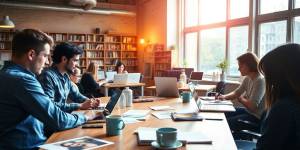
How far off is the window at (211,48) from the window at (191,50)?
27 centimetres

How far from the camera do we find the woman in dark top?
1384mm

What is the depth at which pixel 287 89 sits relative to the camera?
1.47 m

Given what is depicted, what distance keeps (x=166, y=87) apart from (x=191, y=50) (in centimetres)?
546

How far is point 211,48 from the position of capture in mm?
7965

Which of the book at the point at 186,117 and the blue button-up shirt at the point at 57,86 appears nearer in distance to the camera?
the book at the point at 186,117

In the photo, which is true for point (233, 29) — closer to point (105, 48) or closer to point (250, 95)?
point (250, 95)

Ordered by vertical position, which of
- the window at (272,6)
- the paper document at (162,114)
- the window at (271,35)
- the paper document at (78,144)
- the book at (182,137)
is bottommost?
the paper document at (78,144)

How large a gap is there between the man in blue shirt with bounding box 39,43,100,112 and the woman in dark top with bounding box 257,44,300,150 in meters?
1.43

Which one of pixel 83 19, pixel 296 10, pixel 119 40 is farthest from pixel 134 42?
pixel 296 10

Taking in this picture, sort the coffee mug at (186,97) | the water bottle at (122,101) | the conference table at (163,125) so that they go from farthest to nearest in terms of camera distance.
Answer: the coffee mug at (186,97) → the water bottle at (122,101) → the conference table at (163,125)

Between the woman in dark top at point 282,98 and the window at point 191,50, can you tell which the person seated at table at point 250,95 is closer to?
the woman in dark top at point 282,98

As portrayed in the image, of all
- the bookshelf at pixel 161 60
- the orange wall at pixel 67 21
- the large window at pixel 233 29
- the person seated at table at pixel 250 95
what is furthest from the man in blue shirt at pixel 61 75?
the orange wall at pixel 67 21

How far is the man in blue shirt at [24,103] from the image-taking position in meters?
1.66

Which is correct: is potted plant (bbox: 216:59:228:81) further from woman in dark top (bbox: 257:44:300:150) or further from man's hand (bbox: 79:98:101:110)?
woman in dark top (bbox: 257:44:300:150)
